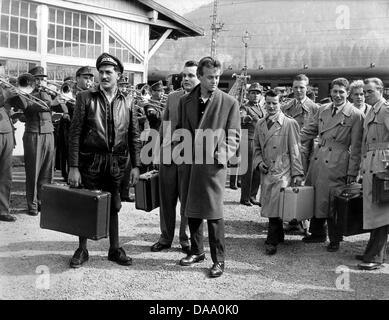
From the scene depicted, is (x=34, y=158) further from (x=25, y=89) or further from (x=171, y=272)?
(x=171, y=272)

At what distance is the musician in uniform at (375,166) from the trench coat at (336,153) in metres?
0.32

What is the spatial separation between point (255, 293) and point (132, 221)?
9.23 ft

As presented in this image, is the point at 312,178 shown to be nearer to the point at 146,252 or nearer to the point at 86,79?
the point at 146,252

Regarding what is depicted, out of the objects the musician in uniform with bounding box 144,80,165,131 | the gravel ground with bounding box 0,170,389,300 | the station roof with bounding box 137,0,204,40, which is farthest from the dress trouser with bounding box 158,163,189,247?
the station roof with bounding box 137,0,204,40

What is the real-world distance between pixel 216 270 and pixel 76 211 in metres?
1.44

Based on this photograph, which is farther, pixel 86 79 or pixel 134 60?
pixel 134 60

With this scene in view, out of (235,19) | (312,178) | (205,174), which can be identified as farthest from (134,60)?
(235,19)

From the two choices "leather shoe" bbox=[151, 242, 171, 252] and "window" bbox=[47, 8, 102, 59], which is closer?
"leather shoe" bbox=[151, 242, 171, 252]

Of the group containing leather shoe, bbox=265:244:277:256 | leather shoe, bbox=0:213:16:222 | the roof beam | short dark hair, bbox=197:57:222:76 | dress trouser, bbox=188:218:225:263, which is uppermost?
the roof beam

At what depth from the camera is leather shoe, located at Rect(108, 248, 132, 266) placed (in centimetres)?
455

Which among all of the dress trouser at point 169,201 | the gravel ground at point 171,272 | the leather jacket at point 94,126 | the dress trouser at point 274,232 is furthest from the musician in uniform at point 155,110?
the leather jacket at point 94,126

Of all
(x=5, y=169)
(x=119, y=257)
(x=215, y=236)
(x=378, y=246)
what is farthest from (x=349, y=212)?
(x=5, y=169)

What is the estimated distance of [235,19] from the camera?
69.2m

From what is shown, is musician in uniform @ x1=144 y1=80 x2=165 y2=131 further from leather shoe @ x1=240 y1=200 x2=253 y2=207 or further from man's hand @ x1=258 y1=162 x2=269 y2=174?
man's hand @ x1=258 y1=162 x2=269 y2=174
